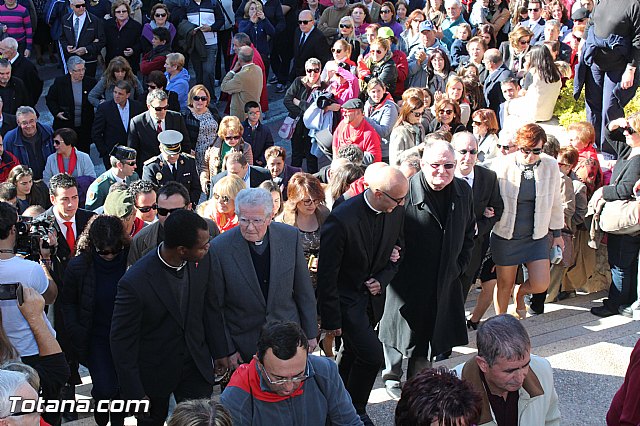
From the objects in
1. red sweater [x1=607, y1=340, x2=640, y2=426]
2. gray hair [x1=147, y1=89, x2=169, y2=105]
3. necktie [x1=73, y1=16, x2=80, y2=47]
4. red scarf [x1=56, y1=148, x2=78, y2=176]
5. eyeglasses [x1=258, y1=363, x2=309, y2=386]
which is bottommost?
red sweater [x1=607, y1=340, x2=640, y2=426]

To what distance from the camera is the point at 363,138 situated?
957 centimetres

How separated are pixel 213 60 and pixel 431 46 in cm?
329

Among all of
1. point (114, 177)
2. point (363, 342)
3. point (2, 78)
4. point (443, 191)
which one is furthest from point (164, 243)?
point (2, 78)

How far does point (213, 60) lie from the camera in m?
13.9

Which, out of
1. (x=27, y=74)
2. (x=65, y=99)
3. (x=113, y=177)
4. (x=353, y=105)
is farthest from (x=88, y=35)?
(x=113, y=177)

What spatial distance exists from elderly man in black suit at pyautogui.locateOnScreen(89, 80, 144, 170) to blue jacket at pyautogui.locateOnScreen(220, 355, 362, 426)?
6691mm

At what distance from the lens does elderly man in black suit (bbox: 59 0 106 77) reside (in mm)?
12922

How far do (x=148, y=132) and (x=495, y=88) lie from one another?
4.53 meters

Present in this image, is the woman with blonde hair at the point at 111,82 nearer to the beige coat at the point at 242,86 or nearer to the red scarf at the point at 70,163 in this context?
the beige coat at the point at 242,86

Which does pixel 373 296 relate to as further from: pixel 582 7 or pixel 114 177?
pixel 582 7

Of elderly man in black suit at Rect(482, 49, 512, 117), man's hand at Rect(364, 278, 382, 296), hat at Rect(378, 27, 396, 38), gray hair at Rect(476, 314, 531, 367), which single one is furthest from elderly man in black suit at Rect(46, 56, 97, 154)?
gray hair at Rect(476, 314, 531, 367)

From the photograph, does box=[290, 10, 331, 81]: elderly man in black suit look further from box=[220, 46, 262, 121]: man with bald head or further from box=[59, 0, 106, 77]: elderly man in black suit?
box=[59, 0, 106, 77]: elderly man in black suit

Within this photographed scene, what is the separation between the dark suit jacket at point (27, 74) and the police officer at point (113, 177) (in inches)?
149

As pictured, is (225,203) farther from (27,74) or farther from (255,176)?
(27,74)
